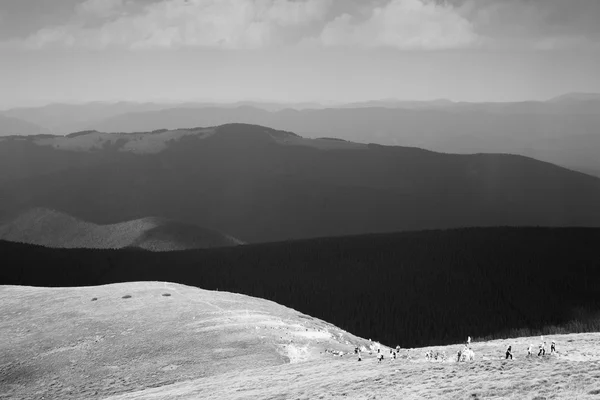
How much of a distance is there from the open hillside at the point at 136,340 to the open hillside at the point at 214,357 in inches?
6.4

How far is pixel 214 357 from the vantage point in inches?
2520

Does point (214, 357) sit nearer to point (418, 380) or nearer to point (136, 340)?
point (136, 340)

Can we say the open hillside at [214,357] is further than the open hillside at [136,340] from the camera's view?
No

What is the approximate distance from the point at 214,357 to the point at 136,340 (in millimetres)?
12978

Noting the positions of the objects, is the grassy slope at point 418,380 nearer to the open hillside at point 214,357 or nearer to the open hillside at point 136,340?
the open hillside at point 214,357

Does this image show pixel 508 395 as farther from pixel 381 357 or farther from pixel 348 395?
pixel 381 357

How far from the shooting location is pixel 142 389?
186ft

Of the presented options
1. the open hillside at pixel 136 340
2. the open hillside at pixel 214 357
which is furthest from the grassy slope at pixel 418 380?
the open hillside at pixel 136 340

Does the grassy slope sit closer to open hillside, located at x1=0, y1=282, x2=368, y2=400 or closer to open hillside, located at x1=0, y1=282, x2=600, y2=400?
open hillside, located at x1=0, y1=282, x2=600, y2=400

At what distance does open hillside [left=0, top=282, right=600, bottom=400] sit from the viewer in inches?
1443

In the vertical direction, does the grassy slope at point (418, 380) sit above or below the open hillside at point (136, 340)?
above

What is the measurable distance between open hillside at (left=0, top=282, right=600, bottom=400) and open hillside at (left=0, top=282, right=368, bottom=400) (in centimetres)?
16

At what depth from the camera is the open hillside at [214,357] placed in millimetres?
36656

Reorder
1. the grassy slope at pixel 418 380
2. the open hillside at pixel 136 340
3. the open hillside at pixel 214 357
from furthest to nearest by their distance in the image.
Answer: the open hillside at pixel 136 340
the open hillside at pixel 214 357
the grassy slope at pixel 418 380
